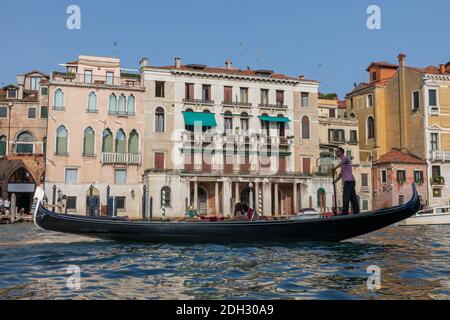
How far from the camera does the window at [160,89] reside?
105 feet

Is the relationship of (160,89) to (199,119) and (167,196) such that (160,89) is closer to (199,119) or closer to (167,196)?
(199,119)

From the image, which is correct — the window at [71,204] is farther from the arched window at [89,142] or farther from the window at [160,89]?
the window at [160,89]

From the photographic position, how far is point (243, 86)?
33.7m

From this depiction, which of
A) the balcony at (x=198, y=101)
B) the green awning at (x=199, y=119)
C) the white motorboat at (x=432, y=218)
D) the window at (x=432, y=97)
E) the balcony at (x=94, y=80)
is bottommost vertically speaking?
the white motorboat at (x=432, y=218)

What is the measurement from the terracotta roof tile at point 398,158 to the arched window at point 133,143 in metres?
16.5

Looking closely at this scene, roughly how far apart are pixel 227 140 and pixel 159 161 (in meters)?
4.62

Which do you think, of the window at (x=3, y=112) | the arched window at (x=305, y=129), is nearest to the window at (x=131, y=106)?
the window at (x=3, y=112)

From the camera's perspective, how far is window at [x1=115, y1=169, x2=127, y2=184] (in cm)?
3102

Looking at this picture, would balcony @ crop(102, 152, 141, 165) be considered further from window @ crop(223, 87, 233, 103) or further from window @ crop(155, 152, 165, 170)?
window @ crop(223, 87, 233, 103)

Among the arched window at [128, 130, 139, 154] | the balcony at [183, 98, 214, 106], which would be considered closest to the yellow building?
the balcony at [183, 98, 214, 106]

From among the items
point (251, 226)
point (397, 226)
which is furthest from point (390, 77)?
point (251, 226)

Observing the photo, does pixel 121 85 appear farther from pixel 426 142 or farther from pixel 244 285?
pixel 244 285

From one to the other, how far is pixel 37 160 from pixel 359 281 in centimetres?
2890

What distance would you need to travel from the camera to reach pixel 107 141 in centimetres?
3109
